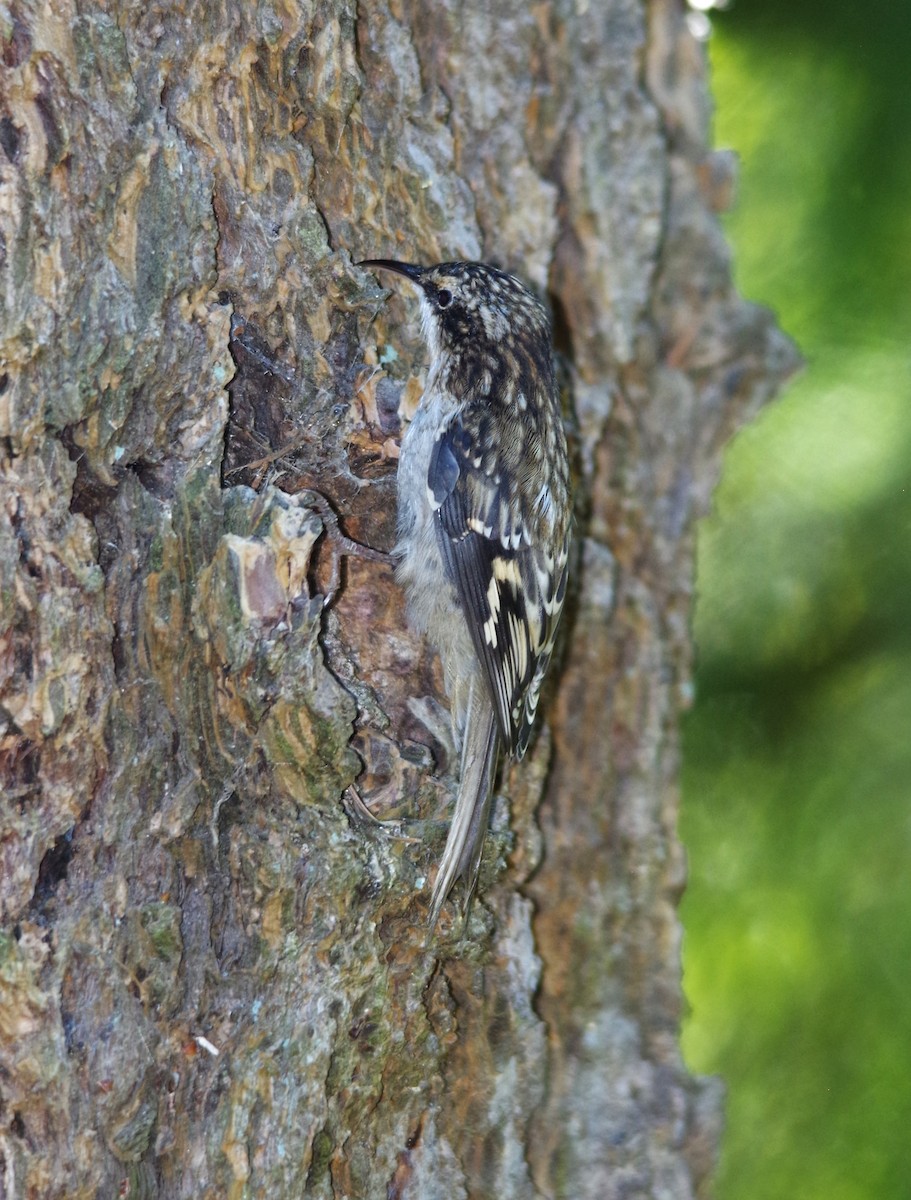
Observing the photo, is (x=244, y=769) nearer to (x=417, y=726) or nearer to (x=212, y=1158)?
(x=417, y=726)

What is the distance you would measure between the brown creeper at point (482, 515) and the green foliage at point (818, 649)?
1.02 ft

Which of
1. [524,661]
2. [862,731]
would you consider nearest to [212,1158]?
[524,661]

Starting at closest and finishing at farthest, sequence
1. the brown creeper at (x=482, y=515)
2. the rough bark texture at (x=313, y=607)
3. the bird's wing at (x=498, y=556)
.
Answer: the rough bark texture at (x=313, y=607)
the brown creeper at (x=482, y=515)
the bird's wing at (x=498, y=556)

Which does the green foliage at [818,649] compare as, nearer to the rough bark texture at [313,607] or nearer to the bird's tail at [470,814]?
the rough bark texture at [313,607]

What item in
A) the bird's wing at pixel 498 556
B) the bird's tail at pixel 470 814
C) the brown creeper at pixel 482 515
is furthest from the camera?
the bird's wing at pixel 498 556

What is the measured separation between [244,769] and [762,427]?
878 millimetres

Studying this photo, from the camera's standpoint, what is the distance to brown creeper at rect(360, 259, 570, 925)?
4.96 ft

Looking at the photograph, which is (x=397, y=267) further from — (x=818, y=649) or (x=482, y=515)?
(x=818, y=649)

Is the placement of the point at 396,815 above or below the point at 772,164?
below

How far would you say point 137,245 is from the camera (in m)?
1.30

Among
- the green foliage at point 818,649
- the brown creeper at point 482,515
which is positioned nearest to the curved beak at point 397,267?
the brown creeper at point 482,515

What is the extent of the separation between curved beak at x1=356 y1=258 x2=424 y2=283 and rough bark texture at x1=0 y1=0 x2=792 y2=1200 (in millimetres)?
28

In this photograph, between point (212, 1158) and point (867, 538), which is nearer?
point (212, 1158)

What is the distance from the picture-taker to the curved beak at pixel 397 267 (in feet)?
4.84
